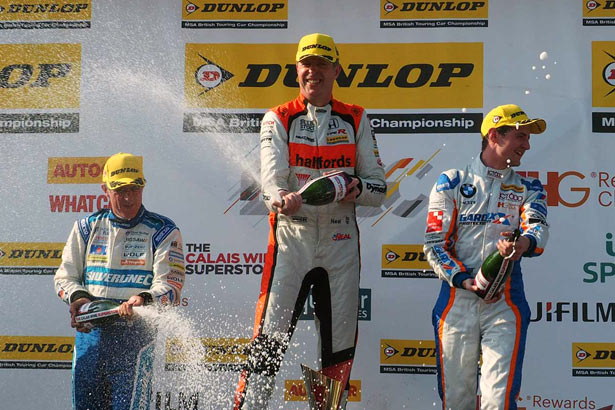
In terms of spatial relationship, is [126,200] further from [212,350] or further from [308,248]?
[212,350]

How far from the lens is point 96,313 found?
13.1 ft

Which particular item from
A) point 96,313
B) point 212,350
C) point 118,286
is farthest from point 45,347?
point 96,313

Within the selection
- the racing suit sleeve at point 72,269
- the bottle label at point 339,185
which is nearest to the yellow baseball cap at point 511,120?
the bottle label at point 339,185

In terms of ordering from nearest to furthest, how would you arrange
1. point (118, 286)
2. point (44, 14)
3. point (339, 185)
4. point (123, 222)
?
point (339, 185) < point (118, 286) < point (123, 222) < point (44, 14)

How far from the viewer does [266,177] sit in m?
4.23

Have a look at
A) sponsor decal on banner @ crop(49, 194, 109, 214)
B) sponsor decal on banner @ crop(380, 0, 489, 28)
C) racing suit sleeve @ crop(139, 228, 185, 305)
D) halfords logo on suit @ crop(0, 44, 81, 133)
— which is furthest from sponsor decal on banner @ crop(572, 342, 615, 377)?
halfords logo on suit @ crop(0, 44, 81, 133)

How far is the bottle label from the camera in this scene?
4070 millimetres

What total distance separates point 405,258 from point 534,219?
149 cm

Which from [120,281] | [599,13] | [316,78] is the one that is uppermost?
[599,13]

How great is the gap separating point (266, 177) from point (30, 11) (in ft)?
8.29

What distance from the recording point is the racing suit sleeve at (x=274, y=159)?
4.19 m

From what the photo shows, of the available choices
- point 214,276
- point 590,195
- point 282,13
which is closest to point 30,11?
point 282,13

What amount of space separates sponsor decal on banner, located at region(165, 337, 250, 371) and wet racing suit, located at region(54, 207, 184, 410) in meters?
1.16

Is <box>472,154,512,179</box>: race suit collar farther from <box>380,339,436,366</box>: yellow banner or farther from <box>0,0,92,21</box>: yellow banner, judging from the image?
<box>0,0,92,21</box>: yellow banner
